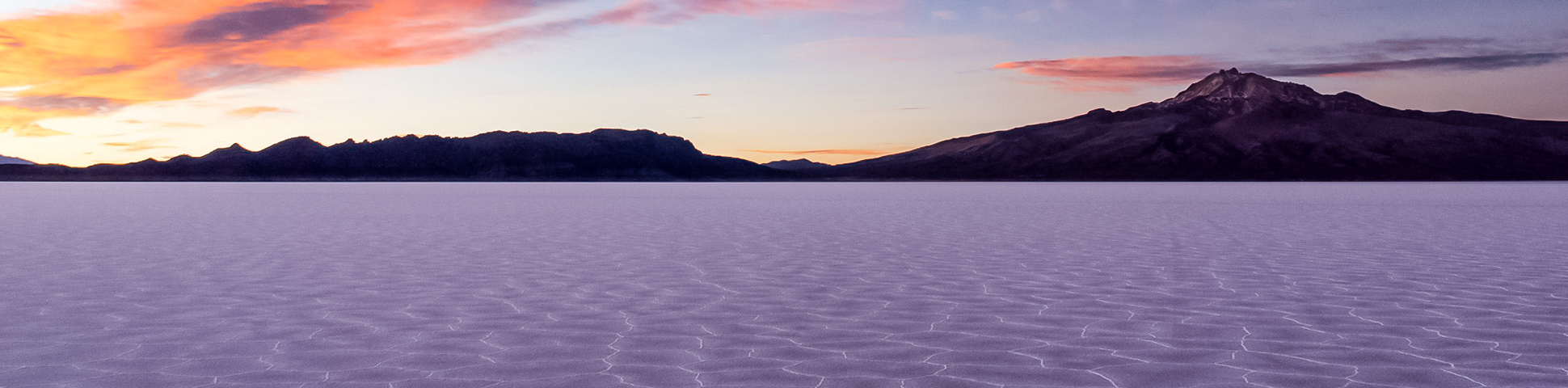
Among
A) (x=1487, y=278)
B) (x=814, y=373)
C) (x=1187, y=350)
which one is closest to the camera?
(x=814, y=373)

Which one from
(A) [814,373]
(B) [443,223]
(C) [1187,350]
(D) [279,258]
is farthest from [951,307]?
(B) [443,223]

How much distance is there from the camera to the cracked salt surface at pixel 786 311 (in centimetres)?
552

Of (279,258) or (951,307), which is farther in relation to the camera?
(279,258)

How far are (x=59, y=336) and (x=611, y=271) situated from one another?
5.16 m

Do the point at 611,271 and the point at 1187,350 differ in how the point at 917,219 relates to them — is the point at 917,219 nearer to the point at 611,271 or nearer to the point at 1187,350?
the point at 611,271

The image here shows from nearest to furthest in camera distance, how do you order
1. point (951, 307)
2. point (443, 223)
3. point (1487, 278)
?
point (951, 307)
point (1487, 278)
point (443, 223)

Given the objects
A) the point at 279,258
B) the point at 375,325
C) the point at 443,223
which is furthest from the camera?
the point at 443,223

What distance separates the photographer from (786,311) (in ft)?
26.1

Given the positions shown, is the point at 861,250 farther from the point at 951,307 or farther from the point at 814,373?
the point at 814,373

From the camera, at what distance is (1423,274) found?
35.2ft

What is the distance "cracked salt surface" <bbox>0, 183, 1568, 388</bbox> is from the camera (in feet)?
18.1

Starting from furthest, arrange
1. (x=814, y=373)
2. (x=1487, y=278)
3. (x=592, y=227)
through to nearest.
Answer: (x=592, y=227)
(x=1487, y=278)
(x=814, y=373)

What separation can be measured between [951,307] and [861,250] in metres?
6.17

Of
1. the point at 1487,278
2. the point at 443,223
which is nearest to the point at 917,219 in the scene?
the point at 443,223
